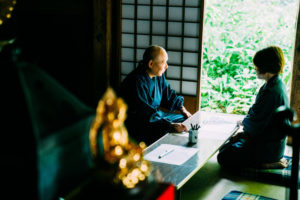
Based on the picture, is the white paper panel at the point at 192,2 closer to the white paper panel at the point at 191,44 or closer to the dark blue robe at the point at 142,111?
the white paper panel at the point at 191,44

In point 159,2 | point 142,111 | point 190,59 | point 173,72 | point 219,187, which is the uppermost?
point 159,2

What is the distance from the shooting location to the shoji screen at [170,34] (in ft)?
18.3

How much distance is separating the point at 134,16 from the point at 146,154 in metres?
3.16

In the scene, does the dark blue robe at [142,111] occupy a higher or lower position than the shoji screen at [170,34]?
lower

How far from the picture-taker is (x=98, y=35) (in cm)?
561

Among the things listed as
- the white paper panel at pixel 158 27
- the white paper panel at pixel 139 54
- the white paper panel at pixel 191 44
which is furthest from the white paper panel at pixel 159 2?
the white paper panel at pixel 139 54

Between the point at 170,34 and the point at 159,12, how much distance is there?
342mm

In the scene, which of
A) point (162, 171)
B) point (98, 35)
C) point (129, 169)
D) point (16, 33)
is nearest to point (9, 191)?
point (129, 169)

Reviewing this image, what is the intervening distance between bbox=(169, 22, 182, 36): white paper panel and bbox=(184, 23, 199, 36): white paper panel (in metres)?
0.08

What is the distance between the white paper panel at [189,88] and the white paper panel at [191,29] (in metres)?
0.67

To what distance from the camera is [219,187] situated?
143 inches

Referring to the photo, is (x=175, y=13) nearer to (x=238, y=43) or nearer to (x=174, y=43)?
(x=174, y=43)

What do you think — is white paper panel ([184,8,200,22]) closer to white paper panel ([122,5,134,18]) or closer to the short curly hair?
white paper panel ([122,5,134,18])

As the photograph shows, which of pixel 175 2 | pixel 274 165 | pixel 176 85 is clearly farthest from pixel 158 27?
pixel 274 165
